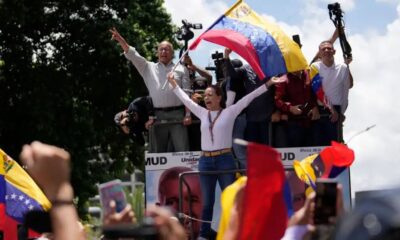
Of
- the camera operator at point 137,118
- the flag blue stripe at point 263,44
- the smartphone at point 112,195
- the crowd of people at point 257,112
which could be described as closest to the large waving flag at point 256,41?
the flag blue stripe at point 263,44

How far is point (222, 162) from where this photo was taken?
10594 millimetres

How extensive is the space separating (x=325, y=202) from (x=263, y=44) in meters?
7.94

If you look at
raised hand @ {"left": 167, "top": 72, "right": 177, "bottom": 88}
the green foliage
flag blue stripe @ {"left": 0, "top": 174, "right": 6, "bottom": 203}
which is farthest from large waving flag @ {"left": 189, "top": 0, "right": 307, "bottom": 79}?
the green foliage

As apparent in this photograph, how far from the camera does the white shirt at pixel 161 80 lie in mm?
11742

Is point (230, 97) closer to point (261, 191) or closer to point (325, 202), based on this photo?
point (261, 191)

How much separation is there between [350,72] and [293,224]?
7.35m

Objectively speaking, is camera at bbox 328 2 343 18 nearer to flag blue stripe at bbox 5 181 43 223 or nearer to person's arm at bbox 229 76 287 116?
person's arm at bbox 229 76 287 116

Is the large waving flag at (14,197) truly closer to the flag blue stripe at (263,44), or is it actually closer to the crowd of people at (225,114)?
the crowd of people at (225,114)

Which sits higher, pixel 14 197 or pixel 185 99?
pixel 185 99

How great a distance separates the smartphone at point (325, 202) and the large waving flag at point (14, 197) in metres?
7.05

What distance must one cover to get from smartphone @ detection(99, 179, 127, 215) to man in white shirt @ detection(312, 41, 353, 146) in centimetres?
728

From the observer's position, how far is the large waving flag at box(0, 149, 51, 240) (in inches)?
426

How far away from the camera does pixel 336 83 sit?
11148mm

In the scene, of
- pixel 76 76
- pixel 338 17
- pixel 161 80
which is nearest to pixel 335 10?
pixel 338 17
